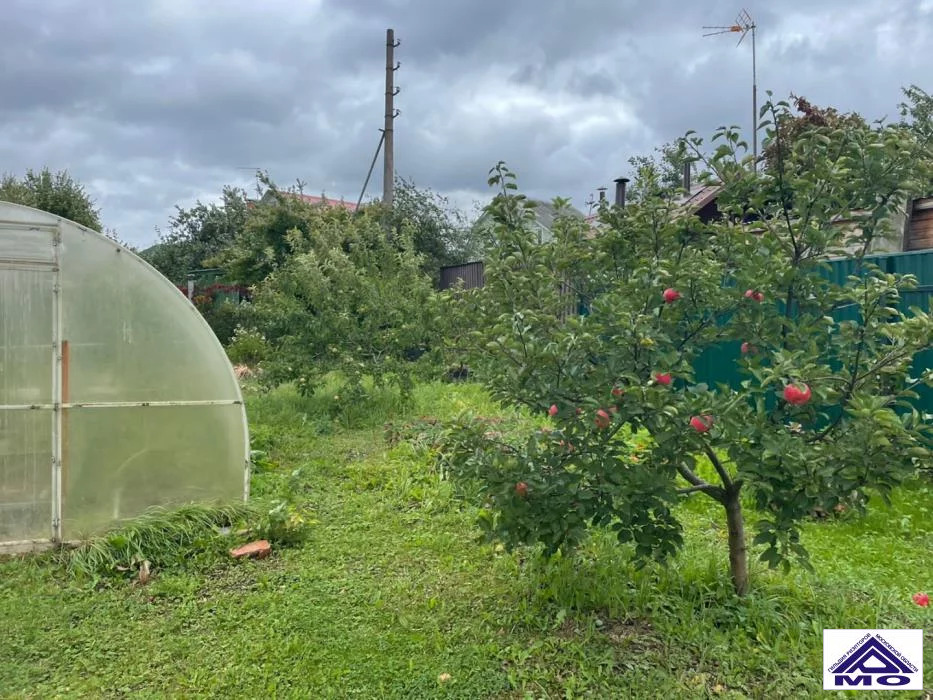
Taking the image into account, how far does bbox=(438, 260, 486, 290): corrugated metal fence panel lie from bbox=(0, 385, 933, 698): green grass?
889 cm

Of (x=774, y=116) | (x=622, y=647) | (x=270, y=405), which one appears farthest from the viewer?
(x=270, y=405)

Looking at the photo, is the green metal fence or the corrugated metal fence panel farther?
the corrugated metal fence panel

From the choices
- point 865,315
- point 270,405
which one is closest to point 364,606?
point 865,315

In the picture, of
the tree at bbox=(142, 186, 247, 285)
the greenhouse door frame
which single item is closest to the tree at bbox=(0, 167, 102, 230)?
the tree at bbox=(142, 186, 247, 285)

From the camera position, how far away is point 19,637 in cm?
310

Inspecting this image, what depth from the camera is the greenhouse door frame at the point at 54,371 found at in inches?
161

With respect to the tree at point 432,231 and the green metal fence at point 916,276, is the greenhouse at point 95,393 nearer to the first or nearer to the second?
the green metal fence at point 916,276

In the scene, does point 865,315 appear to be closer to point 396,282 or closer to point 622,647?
point 622,647

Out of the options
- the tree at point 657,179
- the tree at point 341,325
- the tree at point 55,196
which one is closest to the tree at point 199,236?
the tree at point 55,196

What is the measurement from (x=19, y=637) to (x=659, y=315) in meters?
3.27

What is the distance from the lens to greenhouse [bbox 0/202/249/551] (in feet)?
13.4

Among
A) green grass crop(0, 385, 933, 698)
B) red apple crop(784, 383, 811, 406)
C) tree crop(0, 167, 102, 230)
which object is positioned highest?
tree crop(0, 167, 102, 230)

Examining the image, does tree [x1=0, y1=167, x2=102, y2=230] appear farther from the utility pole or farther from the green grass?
the green grass

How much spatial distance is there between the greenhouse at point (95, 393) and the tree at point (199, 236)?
662 inches
